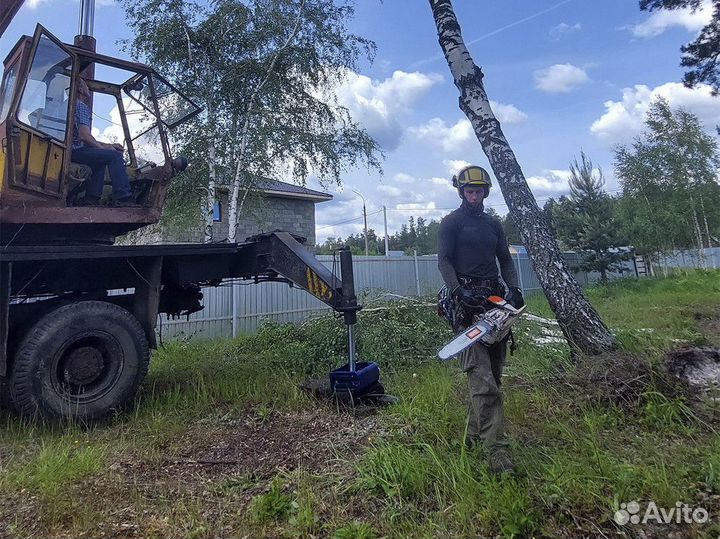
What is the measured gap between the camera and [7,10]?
172 inches

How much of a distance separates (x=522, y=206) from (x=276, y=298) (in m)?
6.35

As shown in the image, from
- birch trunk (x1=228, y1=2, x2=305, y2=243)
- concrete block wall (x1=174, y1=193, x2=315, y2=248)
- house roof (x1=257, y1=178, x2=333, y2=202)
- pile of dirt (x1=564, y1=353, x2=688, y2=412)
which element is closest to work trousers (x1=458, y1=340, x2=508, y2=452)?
pile of dirt (x1=564, y1=353, x2=688, y2=412)

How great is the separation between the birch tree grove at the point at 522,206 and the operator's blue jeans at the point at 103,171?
3.67 metres

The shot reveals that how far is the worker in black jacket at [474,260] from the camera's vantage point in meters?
2.98

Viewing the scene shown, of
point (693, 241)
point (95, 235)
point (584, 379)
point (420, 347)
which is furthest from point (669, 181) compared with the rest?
point (95, 235)

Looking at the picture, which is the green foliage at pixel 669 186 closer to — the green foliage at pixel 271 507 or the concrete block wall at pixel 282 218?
the concrete block wall at pixel 282 218

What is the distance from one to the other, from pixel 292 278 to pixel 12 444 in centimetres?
257

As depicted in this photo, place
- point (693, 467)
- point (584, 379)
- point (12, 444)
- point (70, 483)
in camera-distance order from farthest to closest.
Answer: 1. point (584, 379)
2. point (12, 444)
3. point (70, 483)
4. point (693, 467)

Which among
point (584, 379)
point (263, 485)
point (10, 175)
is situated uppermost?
point (10, 175)

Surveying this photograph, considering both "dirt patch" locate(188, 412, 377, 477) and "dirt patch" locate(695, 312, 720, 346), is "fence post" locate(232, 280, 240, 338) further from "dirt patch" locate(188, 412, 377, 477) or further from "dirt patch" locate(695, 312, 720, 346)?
"dirt patch" locate(695, 312, 720, 346)

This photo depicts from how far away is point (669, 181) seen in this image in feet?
60.6

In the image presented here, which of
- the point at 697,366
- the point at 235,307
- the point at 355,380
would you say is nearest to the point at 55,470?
the point at 355,380

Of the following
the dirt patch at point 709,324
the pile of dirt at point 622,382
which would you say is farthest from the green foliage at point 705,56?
the pile of dirt at point 622,382

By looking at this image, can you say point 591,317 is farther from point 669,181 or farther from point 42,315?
point 669,181
